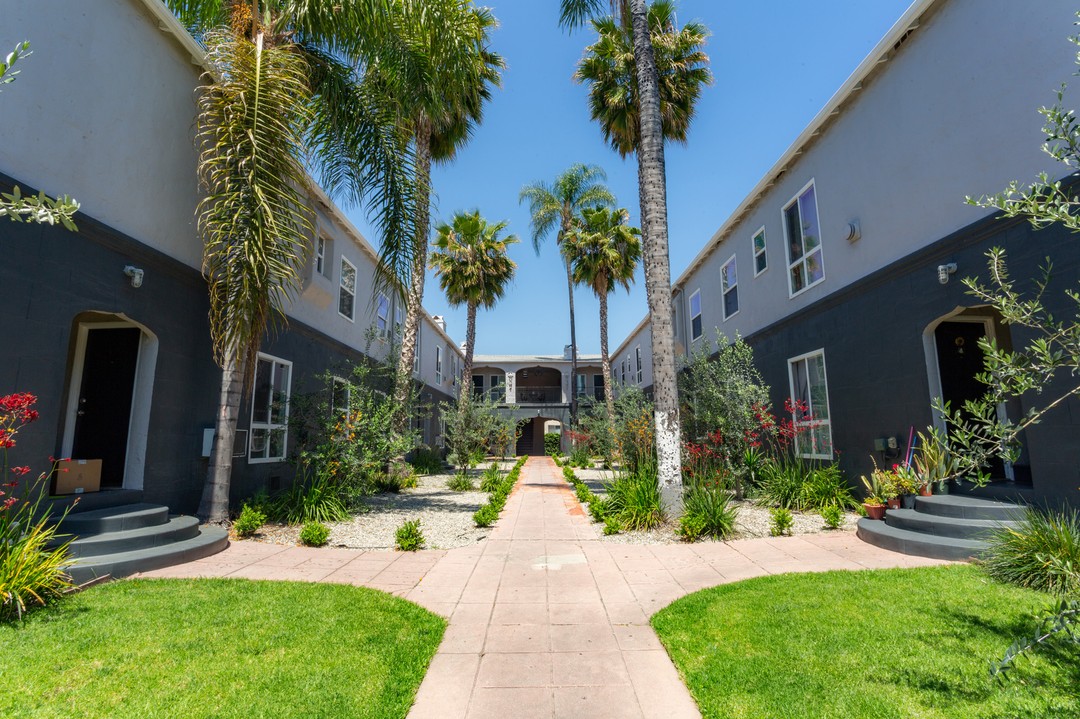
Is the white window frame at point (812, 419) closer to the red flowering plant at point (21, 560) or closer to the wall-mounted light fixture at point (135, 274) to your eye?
the red flowering plant at point (21, 560)

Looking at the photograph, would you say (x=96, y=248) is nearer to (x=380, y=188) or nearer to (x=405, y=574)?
(x=380, y=188)

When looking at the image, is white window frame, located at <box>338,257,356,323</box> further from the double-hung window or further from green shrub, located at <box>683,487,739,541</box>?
green shrub, located at <box>683,487,739,541</box>

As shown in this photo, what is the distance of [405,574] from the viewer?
596 cm

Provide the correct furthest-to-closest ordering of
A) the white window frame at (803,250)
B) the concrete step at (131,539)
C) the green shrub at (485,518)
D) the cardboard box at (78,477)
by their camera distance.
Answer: the white window frame at (803,250), the green shrub at (485,518), the cardboard box at (78,477), the concrete step at (131,539)

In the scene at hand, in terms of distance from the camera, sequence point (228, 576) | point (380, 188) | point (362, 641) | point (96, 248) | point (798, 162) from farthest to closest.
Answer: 1. point (798, 162)
2. point (380, 188)
3. point (96, 248)
4. point (228, 576)
5. point (362, 641)

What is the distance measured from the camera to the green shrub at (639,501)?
26.5 ft

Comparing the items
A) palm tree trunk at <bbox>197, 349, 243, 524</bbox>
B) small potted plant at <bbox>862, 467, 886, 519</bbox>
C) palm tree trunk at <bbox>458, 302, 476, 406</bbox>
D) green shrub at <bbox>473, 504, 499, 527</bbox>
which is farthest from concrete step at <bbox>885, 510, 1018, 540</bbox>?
palm tree trunk at <bbox>458, 302, 476, 406</bbox>

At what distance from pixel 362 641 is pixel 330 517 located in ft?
17.5

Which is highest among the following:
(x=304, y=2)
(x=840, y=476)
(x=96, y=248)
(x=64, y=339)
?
(x=304, y=2)

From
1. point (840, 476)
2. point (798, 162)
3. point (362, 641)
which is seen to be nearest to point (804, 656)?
point (362, 641)

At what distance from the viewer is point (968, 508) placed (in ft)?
20.7

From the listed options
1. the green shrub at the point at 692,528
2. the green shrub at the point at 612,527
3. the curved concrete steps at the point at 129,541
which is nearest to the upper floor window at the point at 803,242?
the green shrub at the point at 692,528

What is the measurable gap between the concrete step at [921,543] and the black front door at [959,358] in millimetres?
2700

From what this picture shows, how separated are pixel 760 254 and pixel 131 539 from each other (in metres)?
12.9
